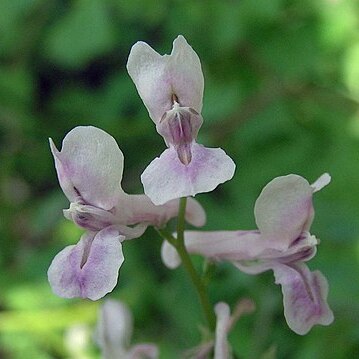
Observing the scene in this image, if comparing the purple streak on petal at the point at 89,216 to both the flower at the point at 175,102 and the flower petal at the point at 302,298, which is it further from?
the flower petal at the point at 302,298

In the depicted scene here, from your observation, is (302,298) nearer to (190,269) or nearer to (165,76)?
(190,269)

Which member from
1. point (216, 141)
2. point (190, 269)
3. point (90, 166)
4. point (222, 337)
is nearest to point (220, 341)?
point (222, 337)

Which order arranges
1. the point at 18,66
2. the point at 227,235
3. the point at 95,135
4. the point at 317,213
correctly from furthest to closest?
the point at 18,66, the point at 317,213, the point at 227,235, the point at 95,135

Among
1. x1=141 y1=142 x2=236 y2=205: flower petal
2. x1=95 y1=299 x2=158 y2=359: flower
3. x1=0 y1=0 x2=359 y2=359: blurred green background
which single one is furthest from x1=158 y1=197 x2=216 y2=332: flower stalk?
x1=0 y1=0 x2=359 y2=359: blurred green background

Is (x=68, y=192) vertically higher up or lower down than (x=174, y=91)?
lower down

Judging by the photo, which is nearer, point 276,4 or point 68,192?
point 68,192

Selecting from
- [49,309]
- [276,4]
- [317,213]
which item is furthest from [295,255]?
[49,309]

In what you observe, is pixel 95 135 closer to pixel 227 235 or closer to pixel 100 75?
pixel 227 235
